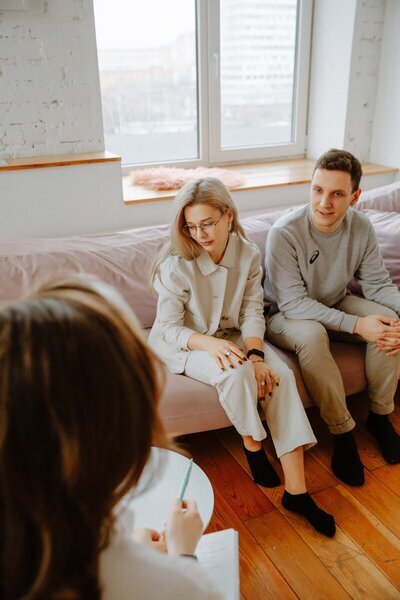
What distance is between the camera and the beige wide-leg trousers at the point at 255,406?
5.36 ft

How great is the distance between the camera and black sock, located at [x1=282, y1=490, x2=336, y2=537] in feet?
5.10

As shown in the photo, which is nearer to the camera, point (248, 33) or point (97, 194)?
point (97, 194)

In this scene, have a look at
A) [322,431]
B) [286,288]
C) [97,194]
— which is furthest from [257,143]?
[322,431]

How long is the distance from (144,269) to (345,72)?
2.00 m

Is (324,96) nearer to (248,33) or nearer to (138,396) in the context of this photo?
(248,33)

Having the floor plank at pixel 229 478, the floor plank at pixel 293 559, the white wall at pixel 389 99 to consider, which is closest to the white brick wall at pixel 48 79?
the floor plank at pixel 229 478

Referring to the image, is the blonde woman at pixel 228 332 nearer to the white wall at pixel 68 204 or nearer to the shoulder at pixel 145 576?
the white wall at pixel 68 204

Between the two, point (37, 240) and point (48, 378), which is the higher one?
point (48, 378)

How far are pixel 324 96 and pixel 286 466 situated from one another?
258 centimetres

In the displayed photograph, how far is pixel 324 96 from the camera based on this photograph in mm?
3342

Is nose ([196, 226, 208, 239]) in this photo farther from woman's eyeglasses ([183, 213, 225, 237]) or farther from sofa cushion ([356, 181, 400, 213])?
sofa cushion ([356, 181, 400, 213])

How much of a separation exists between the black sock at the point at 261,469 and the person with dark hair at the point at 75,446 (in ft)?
3.60

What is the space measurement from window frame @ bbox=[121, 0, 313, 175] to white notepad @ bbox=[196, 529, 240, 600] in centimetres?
240

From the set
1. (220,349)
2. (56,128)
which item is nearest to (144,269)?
(220,349)
